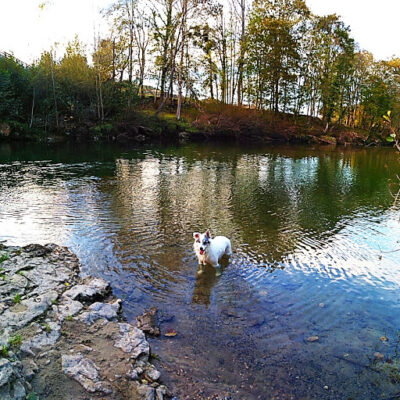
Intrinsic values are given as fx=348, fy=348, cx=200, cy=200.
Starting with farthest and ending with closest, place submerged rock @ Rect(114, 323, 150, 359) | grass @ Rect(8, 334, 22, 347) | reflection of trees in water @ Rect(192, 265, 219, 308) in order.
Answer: reflection of trees in water @ Rect(192, 265, 219, 308) < submerged rock @ Rect(114, 323, 150, 359) < grass @ Rect(8, 334, 22, 347)

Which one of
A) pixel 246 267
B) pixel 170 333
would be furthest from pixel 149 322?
pixel 246 267

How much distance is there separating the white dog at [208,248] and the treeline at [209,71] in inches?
1217

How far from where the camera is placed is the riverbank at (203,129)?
37438mm

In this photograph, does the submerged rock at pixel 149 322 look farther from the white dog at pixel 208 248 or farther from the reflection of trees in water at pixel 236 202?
the reflection of trees in water at pixel 236 202

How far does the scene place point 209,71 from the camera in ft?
151

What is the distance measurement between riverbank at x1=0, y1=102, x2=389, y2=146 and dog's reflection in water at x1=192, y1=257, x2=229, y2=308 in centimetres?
3154

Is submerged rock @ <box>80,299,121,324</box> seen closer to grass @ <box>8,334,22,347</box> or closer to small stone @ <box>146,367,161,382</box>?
grass @ <box>8,334,22,347</box>

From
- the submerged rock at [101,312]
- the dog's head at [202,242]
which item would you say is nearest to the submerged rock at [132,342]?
the submerged rock at [101,312]

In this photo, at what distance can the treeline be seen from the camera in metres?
35.9

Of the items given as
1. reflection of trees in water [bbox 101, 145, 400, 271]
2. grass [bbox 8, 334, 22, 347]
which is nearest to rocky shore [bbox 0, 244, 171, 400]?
grass [bbox 8, 334, 22, 347]

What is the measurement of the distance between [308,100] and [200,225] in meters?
49.4

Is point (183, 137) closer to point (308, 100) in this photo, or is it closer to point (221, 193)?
point (308, 100)

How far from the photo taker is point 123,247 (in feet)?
31.0

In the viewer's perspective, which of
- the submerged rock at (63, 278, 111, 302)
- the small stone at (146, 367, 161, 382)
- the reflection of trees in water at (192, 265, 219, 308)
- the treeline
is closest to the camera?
the small stone at (146, 367, 161, 382)
